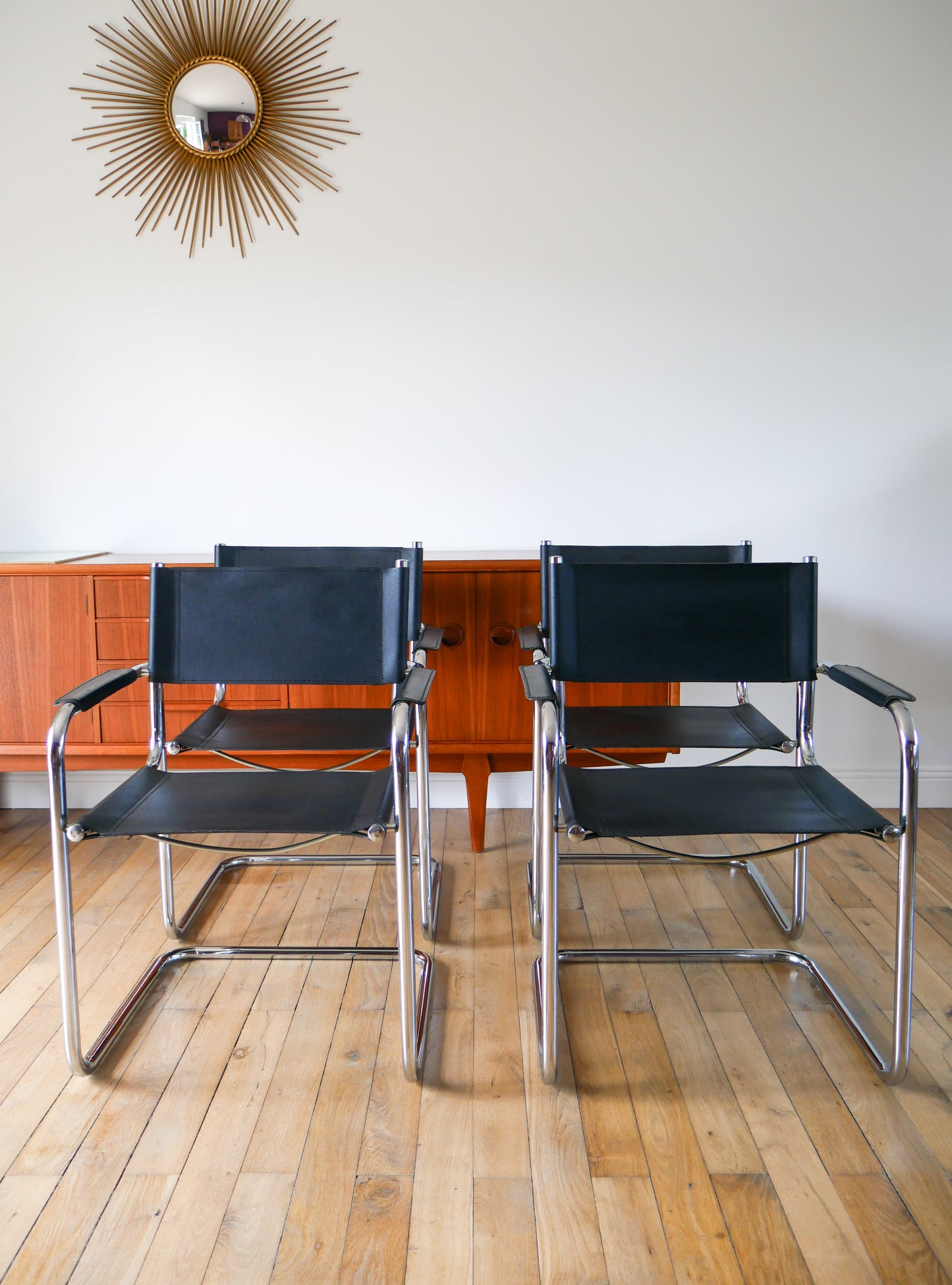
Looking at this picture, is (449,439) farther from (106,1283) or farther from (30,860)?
(106,1283)

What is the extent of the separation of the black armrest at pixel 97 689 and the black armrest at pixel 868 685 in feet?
4.46

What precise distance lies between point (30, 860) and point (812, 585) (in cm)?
221

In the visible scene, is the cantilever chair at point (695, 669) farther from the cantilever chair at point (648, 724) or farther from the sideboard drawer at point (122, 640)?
the sideboard drawer at point (122, 640)

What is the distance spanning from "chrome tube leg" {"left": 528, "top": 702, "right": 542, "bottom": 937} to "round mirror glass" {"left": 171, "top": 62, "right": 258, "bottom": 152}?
1.99m

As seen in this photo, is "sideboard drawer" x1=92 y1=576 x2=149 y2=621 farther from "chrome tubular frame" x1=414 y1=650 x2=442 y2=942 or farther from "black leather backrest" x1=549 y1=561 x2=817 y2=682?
"black leather backrest" x1=549 y1=561 x2=817 y2=682

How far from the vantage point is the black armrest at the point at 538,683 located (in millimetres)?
1660

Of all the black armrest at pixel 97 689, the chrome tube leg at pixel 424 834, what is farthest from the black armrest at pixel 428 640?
the black armrest at pixel 97 689

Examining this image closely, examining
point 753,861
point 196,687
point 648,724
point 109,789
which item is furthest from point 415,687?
point 109,789

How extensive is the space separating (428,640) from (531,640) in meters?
0.25

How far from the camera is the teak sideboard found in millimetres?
2533

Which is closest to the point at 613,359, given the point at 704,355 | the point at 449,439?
the point at 704,355

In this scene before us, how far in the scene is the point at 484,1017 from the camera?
1844mm

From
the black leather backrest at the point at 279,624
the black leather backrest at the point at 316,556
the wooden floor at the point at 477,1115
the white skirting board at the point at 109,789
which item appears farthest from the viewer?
the white skirting board at the point at 109,789

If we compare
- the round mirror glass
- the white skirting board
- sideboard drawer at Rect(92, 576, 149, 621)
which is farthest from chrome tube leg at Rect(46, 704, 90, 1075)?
the round mirror glass
